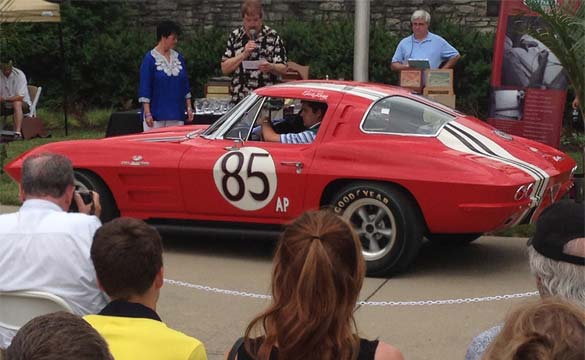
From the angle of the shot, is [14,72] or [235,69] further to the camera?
[14,72]

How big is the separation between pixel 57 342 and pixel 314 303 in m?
1.06

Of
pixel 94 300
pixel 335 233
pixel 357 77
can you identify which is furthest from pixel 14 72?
pixel 335 233

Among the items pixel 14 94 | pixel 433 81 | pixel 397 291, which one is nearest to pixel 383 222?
pixel 397 291

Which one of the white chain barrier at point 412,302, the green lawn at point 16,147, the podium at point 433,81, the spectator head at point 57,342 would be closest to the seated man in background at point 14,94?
the green lawn at point 16,147

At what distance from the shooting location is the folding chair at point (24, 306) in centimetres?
402

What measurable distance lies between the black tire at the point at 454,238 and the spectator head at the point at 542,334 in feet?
19.5

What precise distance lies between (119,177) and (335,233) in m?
5.33

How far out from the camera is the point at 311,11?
17984mm

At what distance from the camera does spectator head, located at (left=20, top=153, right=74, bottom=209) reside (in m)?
4.43

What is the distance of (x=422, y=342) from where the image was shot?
6.05m

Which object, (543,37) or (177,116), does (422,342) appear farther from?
(177,116)

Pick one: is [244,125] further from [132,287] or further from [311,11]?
[311,11]

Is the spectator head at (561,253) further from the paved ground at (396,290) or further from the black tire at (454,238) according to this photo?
the black tire at (454,238)

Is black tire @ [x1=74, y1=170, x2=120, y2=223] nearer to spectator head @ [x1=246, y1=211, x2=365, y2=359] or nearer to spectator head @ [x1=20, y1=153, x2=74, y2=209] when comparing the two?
spectator head @ [x1=20, y1=153, x2=74, y2=209]
